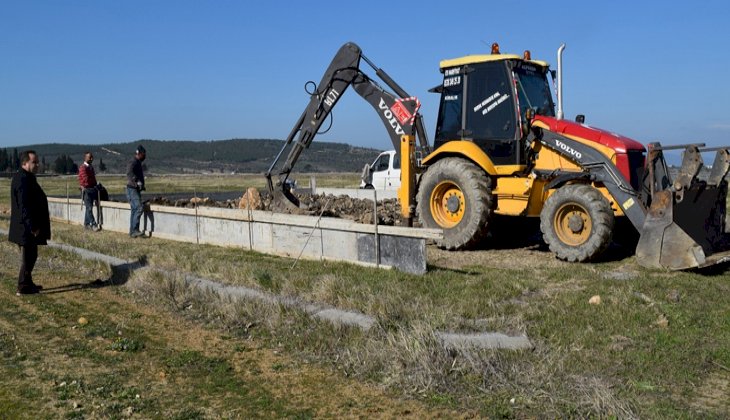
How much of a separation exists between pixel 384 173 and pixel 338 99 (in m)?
8.24

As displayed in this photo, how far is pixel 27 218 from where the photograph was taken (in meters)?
8.45

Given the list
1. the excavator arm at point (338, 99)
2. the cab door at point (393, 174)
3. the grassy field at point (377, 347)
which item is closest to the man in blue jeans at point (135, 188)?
the excavator arm at point (338, 99)

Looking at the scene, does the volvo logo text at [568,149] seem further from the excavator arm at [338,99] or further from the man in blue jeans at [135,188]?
the man in blue jeans at [135,188]

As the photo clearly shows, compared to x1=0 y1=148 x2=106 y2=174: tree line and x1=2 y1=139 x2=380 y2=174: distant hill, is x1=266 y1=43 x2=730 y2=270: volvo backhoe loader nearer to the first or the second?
x1=0 y1=148 x2=106 y2=174: tree line

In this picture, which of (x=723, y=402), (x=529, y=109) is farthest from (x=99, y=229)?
(x=723, y=402)

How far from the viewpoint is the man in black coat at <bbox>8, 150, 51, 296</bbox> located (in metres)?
8.42

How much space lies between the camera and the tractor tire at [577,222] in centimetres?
905

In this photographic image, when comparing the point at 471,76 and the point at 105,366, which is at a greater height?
the point at 471,76

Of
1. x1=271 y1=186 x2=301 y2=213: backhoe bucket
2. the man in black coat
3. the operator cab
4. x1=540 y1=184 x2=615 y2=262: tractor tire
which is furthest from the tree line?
x1=540 y1=184 x2=615 y2=262: tractor tire

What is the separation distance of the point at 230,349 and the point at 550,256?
5.78 m

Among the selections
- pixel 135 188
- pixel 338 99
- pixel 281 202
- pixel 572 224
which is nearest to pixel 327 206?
pixel 281 202

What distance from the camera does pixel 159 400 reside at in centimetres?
480

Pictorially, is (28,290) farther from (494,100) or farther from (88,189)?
(88,189)

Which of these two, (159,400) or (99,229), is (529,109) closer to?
(159,400)
